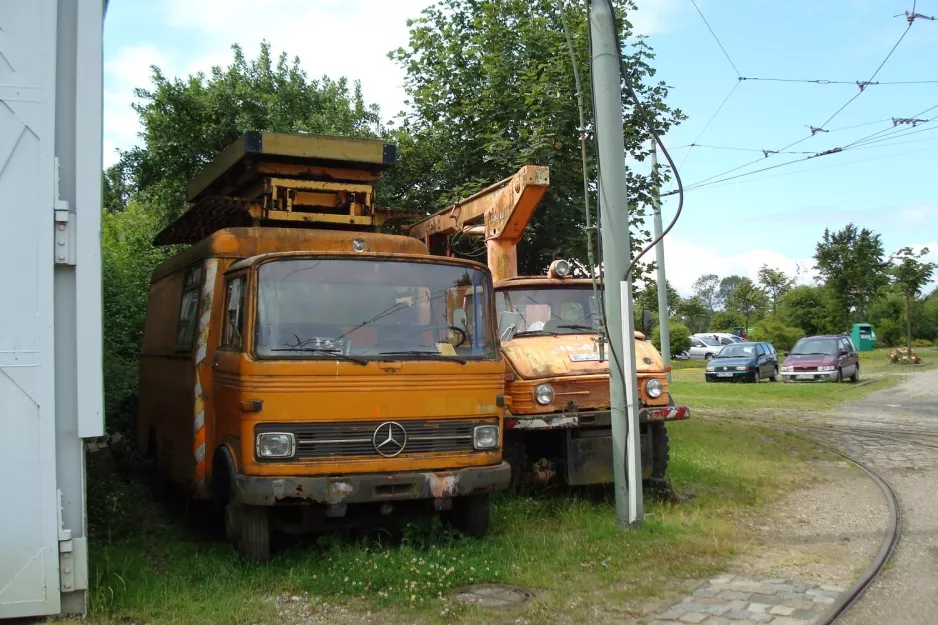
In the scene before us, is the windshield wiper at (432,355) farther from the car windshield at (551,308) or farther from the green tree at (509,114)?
the green tree at (509,114)

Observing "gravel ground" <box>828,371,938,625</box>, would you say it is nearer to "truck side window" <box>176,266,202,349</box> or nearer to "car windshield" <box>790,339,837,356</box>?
"truck side window" <box>176,266,202,349</box>

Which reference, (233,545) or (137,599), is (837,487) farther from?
(137,599)

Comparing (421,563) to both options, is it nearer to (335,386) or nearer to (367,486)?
(367,486)

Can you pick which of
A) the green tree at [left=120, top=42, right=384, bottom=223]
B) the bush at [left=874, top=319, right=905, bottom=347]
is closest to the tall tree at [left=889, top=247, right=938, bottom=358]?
the bush at [left=874, top=319, right=905, bottom=347]

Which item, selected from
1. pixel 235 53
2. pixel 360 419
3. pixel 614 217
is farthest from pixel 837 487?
pixel 235 53

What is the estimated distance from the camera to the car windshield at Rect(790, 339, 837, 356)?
28859mm

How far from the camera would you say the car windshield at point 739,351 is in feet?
99.7

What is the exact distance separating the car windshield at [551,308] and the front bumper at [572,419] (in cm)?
126

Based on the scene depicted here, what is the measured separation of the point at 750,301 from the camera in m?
76.7

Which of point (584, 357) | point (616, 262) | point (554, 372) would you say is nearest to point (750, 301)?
point (584, 357)

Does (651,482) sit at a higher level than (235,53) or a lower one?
lower

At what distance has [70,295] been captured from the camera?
527cm

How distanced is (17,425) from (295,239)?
3105mm

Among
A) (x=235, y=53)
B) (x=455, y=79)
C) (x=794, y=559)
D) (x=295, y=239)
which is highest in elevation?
(x=235, y=53)
